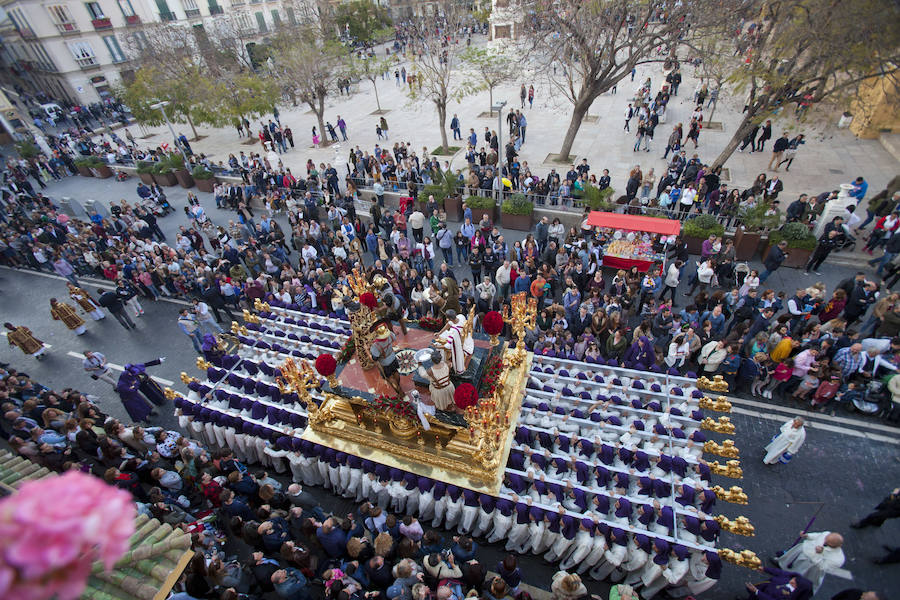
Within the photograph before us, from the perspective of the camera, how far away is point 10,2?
39812mm

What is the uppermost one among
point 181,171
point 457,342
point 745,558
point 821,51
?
point 821,51

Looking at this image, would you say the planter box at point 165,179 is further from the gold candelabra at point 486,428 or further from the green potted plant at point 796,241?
the green potted plant at point 796,241

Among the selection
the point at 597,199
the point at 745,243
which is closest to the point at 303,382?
the point at 597,199

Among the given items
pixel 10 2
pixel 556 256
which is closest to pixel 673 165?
pixel 556 256

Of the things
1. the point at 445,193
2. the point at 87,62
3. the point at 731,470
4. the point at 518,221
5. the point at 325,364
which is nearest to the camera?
the point at 731,470

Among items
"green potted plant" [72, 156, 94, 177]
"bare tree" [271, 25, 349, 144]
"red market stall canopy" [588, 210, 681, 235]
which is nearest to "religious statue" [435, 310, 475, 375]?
"red market stall canopy" [588, 210, 681, 235]

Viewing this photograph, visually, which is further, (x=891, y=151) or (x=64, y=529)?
(x=891, y=151)

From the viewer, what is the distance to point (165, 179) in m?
25.4

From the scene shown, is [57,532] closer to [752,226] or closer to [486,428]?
[486,428]

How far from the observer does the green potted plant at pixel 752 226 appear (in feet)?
45.2

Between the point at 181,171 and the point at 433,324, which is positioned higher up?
the point at 433,324

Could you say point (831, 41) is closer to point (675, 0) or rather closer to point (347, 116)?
point (675, 0)

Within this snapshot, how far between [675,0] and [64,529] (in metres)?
20.4

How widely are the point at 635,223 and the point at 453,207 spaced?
756 centimetres
